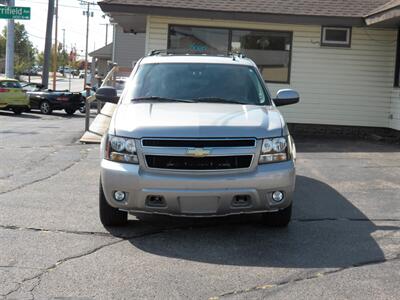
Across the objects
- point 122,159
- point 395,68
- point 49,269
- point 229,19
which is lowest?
point 49,269

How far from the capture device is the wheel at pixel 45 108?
93.6ft

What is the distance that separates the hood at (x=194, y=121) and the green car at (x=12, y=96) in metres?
21.5

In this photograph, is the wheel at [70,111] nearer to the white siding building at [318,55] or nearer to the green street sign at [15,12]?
the green street sign at [15,12]

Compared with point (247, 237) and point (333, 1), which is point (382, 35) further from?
point (247, 237)

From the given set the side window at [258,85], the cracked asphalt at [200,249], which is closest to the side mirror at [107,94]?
the cracked asphalt at [200,249]

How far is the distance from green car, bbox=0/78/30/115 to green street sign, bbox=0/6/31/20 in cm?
290

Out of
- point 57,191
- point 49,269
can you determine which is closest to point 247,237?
point 49,269

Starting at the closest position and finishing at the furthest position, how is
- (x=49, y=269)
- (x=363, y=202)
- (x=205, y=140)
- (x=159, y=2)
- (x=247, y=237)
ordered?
1. (x=49, y=269)
2. (x=205, y=140)
3. (x=247, y=237)
4. (x=363, y=202)
5. (x=159, y=2)

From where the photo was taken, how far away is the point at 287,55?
14281 mm

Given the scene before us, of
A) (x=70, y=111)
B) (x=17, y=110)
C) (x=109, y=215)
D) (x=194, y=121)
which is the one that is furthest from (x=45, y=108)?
(x=194, y=121)

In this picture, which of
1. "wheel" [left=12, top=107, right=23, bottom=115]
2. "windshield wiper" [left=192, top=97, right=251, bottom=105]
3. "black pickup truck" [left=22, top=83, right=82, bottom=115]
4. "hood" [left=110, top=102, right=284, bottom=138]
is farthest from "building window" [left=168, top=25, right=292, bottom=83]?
"black pickup truck" [left=22, top=83, right=82, bottom=115]

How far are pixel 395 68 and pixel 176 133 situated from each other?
10.3 metres

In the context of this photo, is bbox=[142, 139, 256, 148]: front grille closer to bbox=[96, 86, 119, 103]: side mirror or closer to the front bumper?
the front bumper

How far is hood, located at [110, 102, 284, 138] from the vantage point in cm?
534
